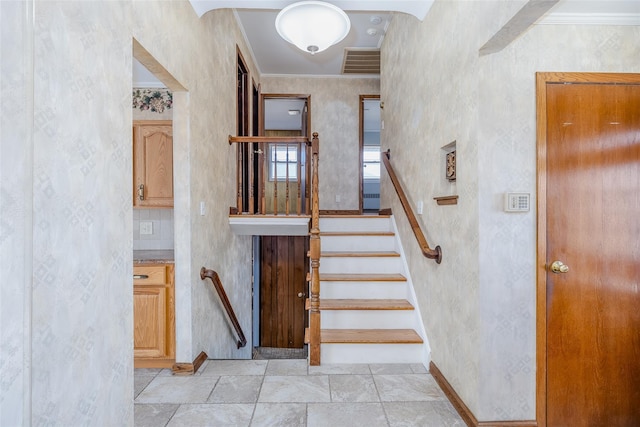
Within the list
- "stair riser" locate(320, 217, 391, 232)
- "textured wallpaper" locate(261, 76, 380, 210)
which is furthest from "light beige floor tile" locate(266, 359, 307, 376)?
"textured wallpaper" locate(261, 76, 380, 210)

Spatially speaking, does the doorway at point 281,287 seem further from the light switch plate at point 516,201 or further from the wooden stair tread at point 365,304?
the light switch plate at point 516,201

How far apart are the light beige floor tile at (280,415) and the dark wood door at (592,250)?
1.37 m

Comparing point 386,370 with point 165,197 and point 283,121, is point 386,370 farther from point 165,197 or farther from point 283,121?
point 283,121

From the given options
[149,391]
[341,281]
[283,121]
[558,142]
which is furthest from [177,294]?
[283,121]

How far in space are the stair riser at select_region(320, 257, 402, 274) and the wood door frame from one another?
5.88ft

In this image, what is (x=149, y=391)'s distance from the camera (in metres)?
2.42

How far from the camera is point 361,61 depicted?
5270 millimetres

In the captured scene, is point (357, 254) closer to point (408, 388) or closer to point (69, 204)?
point (408, 388)

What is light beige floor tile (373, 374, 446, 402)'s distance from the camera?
236 centimetres

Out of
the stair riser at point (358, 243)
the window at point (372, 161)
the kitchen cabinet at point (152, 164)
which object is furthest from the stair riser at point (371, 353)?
the window at point (372, 161)

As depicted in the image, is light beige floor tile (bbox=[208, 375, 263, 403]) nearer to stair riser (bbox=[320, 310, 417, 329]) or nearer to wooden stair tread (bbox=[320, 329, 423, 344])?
wooden stair tread (bbox=[320, 329, 423, 344])

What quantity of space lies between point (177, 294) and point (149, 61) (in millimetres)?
1566

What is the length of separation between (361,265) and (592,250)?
6.77 feet

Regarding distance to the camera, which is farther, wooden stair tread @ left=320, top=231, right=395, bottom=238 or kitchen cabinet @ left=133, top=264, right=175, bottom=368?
wooden stair tread @ left=320, top=231, right=395, bottom=238
